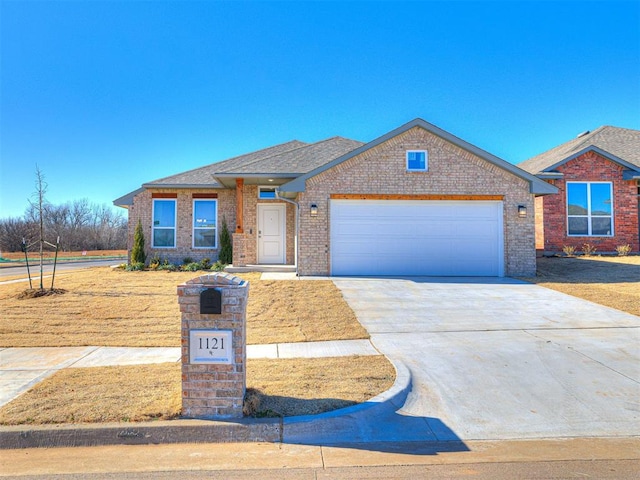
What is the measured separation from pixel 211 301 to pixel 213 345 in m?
0.44

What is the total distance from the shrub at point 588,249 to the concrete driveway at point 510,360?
792cm

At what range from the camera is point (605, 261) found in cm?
1443

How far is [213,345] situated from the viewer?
12.8ft

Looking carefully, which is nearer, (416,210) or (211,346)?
(211,346)

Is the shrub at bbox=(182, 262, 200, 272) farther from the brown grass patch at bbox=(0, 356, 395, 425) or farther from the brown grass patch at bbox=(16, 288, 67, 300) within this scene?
the brown grass patch at bbox=(0, 356, 395, 425)

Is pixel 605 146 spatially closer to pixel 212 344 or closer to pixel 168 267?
pixel 168 267

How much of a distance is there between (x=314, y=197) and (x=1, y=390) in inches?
368

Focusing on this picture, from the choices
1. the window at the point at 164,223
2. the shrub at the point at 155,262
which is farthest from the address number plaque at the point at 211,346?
the window at the point at 164,223

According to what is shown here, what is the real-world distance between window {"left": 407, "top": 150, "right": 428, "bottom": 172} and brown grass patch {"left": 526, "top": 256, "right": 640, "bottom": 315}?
485cm

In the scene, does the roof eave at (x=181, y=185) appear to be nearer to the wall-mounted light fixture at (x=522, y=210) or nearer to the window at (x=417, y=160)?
the window at (x=417, y=160)

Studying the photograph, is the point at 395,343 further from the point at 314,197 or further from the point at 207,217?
the point at 207,217

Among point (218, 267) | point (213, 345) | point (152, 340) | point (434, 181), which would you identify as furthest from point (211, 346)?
point (218, 267)

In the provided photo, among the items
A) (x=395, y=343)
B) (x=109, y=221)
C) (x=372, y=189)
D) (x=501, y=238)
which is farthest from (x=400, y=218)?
(x=109, y=221)

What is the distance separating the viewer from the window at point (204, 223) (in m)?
16.0
